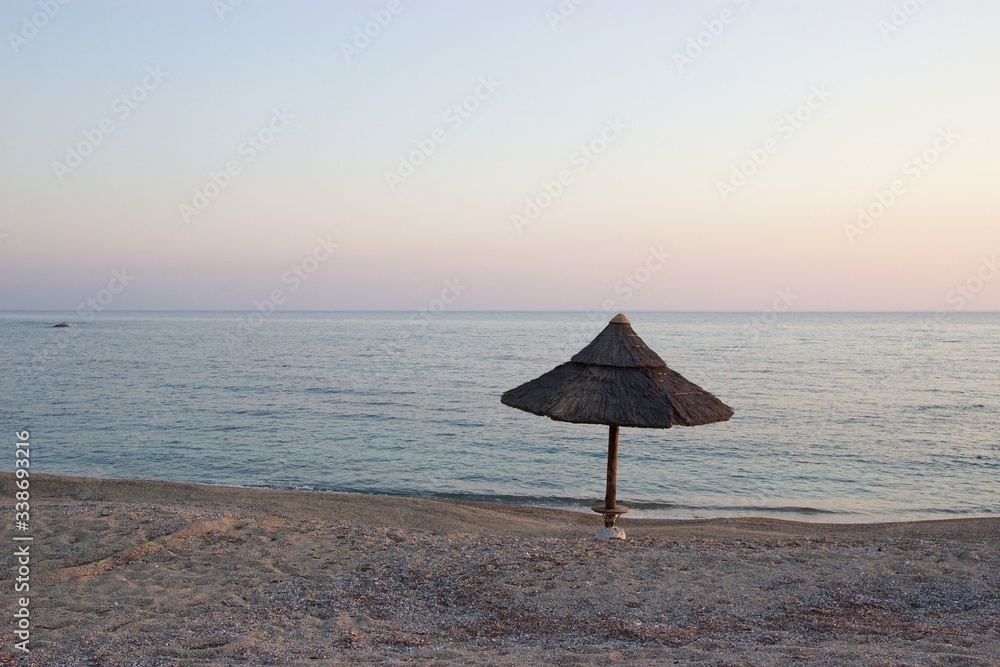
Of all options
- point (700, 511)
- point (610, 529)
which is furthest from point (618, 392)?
point (700, 511)

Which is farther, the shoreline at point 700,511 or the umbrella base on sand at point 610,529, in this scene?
the shoreline at point 700,511

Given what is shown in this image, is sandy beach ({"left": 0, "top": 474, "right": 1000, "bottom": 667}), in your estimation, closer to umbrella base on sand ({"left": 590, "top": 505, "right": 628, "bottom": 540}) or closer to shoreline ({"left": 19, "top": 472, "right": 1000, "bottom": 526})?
umbrella base on sand ({"left": 590, "top": 505, "right": 628, "bottom": 540})

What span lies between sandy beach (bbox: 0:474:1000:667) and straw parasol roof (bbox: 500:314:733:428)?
1.68 meters

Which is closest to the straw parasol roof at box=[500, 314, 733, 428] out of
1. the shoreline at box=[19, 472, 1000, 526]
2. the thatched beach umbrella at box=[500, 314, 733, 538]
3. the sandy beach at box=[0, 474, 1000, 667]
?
the thatched beach umbrella at box=[500, 314, 733, 538]

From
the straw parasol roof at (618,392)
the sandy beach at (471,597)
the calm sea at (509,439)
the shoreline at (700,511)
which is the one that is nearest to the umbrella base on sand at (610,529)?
the sandy beach at (471,597)

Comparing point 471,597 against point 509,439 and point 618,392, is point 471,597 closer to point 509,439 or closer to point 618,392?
point 618,392

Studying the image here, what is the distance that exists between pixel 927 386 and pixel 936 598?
3156cm

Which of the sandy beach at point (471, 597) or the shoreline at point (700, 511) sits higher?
the sandy beach at point (471, 597)

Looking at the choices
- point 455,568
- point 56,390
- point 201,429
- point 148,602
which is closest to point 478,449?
point 201,429

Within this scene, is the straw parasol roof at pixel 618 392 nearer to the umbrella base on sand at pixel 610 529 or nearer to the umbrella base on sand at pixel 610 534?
the umbrella base on sand at pixel 610 529

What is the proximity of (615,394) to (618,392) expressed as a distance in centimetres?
6

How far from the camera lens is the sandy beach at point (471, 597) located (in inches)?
212

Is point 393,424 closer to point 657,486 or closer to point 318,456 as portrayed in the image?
point 318,456

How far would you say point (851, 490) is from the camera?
1561 centimetres
